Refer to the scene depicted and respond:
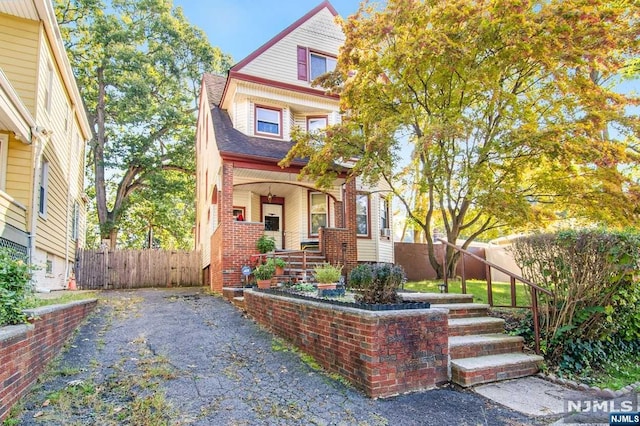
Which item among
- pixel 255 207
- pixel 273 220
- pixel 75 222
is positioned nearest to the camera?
Result: pixel 75 222

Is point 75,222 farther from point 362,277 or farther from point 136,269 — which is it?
point 362,277

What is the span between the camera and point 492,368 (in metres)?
→ 4.90

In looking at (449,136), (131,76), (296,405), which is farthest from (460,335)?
(131,76)

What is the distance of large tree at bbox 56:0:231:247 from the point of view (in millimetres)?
22094

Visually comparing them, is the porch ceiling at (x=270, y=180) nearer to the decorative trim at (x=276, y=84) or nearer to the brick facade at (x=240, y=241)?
the brick facade at (x=240, y=241)

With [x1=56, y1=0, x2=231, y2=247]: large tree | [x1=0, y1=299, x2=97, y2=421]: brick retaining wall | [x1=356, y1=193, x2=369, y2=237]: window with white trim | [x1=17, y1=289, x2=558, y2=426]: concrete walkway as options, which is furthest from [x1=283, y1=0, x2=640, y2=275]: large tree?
[x1=56, y1=0, x2=231, y2=247]: large tree

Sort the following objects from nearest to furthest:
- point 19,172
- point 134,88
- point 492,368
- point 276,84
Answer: point 492,368
point 19,172
point 276,84
point 134,88

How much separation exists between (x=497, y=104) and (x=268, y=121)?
779cm

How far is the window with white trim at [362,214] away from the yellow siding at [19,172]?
10215 mm

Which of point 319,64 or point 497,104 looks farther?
point 319,64

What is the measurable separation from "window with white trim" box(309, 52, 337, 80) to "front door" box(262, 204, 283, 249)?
534cm

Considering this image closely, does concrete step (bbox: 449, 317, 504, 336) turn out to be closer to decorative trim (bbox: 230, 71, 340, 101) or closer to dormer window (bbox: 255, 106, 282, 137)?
decorative trim (bbox: 230, 71, 340, 101)

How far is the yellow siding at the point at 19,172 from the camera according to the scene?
8.30m

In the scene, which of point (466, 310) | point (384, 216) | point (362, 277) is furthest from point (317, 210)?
point (362, 277)
